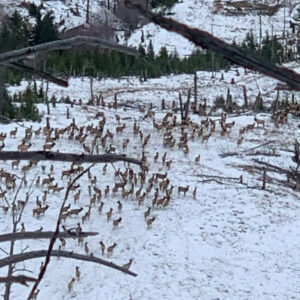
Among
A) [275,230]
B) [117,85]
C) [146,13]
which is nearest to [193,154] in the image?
[275,230]

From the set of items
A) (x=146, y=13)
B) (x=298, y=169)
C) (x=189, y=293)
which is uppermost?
(x=146, y=13)

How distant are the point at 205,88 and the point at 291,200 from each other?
50.9 feet

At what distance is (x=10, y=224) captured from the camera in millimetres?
9359

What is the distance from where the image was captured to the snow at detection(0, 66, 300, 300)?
8.06 meters

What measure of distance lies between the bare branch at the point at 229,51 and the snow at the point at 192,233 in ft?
19.9

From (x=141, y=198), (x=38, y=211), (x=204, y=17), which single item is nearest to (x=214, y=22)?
(x=204, y=17)

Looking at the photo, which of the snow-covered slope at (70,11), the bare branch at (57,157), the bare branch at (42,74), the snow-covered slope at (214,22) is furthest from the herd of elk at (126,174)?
the snow-covered slope at (70,11)

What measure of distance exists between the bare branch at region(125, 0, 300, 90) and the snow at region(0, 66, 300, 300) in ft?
19.9

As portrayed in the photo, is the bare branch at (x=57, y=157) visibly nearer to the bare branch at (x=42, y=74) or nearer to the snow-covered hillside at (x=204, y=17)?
the bare branch at (x=42, y=74)

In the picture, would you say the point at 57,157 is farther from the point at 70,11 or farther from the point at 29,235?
the point at 70,11

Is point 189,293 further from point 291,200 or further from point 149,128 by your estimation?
point 149,128

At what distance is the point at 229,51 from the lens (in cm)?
83

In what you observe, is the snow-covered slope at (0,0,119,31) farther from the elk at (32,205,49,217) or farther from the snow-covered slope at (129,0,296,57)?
the elk at (32,205,49,217)

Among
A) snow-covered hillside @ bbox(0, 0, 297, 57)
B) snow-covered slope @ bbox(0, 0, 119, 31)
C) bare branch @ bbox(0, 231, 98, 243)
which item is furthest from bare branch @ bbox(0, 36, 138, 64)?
snow-covered slope @ bbox(0, 0, 119, 31)
